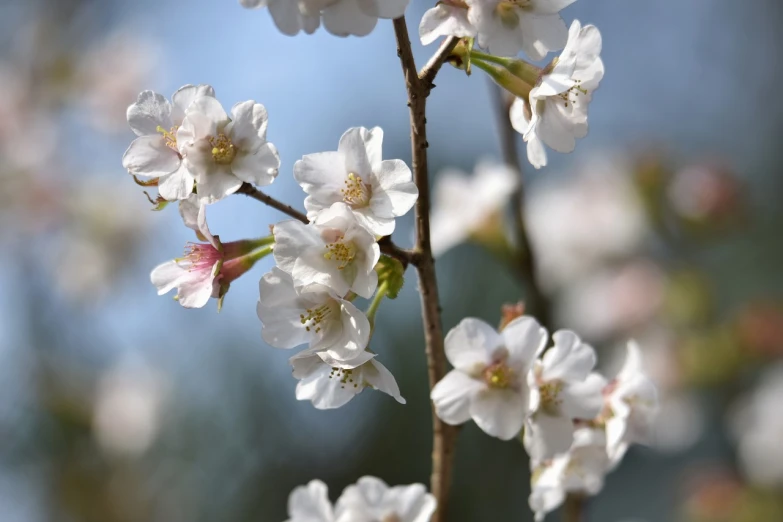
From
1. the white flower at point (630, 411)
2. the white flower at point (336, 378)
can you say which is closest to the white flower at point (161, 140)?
the white flower at point (336, 378)

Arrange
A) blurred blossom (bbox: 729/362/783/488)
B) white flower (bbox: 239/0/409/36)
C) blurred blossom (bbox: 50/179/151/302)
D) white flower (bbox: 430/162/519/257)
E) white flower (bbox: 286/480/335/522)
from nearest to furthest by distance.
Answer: white flower (bbox: 239/0/409/36), white flower (bbox: 286/480/335/522), white flower (bbox: 430/162/519/257), blurred blossom (bbox: 729/362/783/488), blurred blossom (bbox: 50/179/151/302)

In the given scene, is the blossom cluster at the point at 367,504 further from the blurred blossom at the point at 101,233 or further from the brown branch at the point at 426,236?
the blurred blossom at the point at 101,233

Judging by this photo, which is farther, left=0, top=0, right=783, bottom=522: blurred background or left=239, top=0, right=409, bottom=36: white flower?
left=0, top=0, right=783, bottom=522: blurred background

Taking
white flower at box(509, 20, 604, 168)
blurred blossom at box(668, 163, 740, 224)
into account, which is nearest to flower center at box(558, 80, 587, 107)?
white flower at box(509, 20, 604, 168)

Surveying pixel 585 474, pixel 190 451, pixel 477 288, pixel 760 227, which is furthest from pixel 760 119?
pixel 585 474

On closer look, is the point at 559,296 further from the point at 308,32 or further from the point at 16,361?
the point at 308,32

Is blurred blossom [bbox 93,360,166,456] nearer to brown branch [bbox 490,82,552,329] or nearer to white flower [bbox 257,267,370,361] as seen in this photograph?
brown branch [bbox 490,82,552,329]
